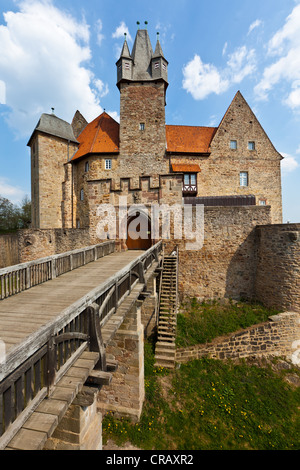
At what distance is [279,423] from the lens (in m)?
7.08

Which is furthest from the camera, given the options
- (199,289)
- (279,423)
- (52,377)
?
(199,289)

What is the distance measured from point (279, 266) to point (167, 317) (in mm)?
6729

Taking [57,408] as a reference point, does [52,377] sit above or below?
above

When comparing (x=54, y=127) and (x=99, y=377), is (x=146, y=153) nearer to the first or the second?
(x=54, y=127)

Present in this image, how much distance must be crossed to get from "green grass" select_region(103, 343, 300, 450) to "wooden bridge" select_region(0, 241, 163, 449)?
14.5 ft

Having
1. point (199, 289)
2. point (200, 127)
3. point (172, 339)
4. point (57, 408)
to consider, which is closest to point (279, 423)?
point (172, 339)

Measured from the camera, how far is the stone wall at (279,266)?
10.9 meters

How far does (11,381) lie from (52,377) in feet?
2.07

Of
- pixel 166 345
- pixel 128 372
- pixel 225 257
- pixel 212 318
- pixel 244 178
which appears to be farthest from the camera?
pixel 244 178

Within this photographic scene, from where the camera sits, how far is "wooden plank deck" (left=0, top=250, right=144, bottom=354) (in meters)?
3.24

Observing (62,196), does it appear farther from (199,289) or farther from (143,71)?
(199,289)

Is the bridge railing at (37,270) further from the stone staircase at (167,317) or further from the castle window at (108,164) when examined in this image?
the castle window at (108,164)

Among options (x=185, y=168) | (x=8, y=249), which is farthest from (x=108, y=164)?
(x=8, y=249)

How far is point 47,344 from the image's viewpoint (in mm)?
2385
